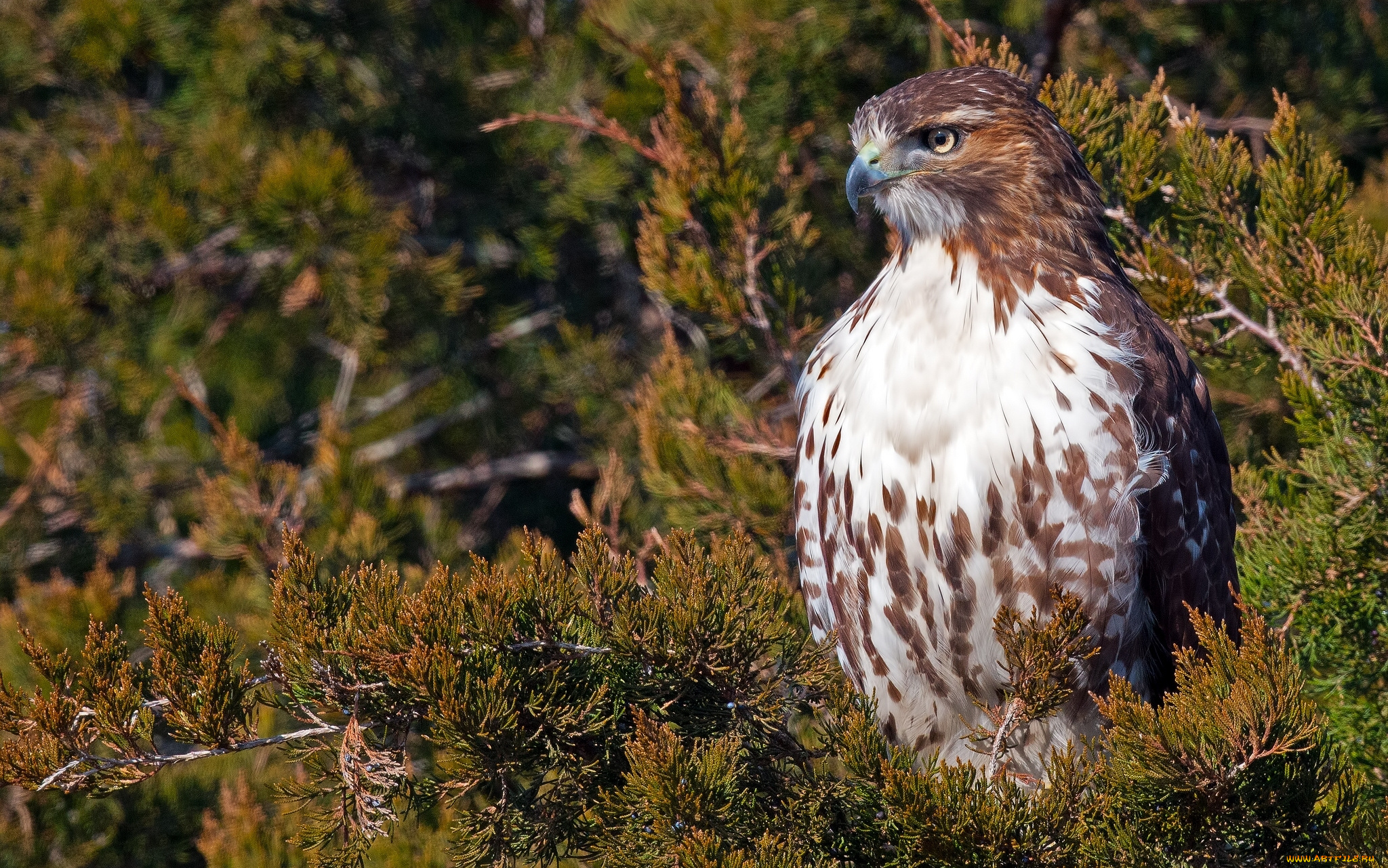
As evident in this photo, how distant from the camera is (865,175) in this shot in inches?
121

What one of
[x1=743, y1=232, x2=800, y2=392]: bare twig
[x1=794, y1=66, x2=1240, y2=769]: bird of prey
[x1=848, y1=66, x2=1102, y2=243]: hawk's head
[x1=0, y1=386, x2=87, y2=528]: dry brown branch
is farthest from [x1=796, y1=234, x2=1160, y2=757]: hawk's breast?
[x1=0, y1=386, x2=87, y2=528]: dry brown branch

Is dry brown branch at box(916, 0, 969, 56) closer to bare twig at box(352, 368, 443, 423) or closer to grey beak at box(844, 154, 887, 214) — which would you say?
grey beak at box(844, 154, 887, 214)

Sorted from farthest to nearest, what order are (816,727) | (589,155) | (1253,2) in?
(1253,2)
(589,155)
(816,727)

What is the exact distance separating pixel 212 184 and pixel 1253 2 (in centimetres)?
463

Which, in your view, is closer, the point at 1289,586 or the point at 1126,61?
the point at 1289,586

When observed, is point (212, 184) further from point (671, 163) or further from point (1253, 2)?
point (1253, 2)

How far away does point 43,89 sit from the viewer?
6.12 m

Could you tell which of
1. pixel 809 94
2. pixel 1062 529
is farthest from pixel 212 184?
pixel 1062 529

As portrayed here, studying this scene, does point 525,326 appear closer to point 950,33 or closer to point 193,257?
point 193,257

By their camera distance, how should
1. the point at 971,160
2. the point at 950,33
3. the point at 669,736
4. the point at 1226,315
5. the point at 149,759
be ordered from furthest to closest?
1. the point at 950,33
2. the point at 1226,315
3. the point at 971,160
4. the point at 149,759
5. the point at 669,736

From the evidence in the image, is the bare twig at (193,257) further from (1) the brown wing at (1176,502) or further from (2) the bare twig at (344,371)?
(1) the brown wing at (1176,502)

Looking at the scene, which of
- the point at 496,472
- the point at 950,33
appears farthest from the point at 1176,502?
the point at 496,472

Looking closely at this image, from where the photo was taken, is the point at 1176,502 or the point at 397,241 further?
the point at 397,241

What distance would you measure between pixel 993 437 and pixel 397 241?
3.08 metres
